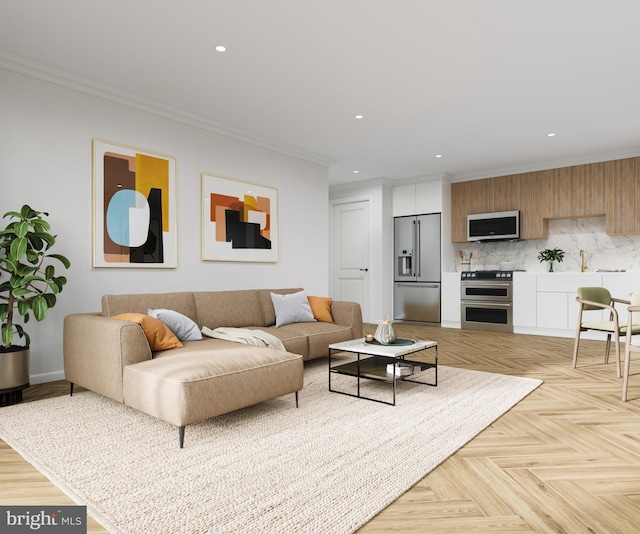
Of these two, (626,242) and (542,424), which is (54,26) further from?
(626,242)

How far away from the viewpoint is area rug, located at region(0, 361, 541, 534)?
171cm

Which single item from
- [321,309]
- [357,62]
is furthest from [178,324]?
[357,62]

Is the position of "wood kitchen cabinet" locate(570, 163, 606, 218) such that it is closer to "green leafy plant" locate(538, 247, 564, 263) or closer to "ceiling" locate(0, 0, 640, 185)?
"green leafy plant" locate(538, 247, 564, 263)

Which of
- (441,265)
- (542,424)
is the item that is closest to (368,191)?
(441,265)

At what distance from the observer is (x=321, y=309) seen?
4.85m

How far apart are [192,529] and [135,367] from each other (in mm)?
1272

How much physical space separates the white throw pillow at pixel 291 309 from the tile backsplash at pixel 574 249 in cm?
351

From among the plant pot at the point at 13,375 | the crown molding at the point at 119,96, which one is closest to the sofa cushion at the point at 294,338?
the plant pot at the point at 13,375

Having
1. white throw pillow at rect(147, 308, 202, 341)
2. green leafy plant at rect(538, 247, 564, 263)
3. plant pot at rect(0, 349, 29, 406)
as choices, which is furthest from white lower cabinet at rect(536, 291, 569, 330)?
plant pot at rect(0, 349, 29, 406)

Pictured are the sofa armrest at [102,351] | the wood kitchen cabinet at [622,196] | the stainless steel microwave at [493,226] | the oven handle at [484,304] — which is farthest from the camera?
the stainless steel microwave at [493,226]

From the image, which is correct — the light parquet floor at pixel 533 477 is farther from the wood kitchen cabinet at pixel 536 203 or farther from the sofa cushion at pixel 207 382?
the wood kitchen cabinet at pixel 536 203

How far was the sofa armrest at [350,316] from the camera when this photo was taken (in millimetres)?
4703

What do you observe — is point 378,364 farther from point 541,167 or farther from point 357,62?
point 541,167

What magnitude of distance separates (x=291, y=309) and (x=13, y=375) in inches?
95.4
